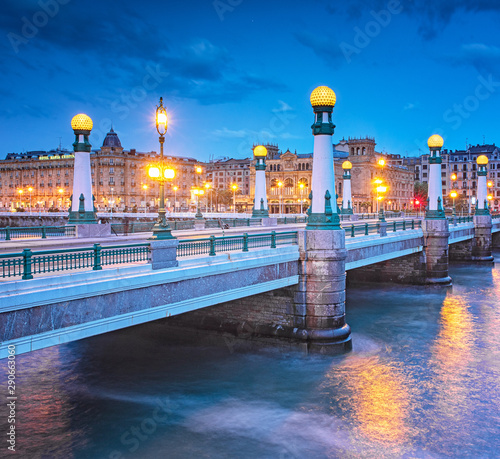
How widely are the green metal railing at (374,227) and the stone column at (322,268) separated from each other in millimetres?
5938

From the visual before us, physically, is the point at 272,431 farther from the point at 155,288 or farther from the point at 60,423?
the point at 60,423

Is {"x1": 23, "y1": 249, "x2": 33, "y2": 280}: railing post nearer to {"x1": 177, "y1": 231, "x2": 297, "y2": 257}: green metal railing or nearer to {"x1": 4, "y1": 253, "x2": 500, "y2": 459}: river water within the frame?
{"x1": 4, "y1": 253, "x2": 500, "y2": 459}: river water

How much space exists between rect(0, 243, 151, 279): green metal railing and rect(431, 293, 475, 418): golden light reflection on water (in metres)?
10.1

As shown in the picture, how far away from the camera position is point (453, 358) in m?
20.6

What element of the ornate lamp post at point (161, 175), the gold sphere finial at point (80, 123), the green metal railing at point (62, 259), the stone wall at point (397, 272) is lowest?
the stone wall at point (397, 272)

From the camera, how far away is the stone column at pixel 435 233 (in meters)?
35.8

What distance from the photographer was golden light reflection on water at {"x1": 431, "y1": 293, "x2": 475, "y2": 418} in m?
16.2

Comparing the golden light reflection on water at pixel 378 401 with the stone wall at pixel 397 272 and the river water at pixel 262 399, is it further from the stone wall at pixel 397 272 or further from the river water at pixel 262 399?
the stone wall at pixel 397 272

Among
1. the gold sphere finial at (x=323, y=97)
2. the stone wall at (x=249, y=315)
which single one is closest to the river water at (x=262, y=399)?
the stone wall at (x=249, y=315)

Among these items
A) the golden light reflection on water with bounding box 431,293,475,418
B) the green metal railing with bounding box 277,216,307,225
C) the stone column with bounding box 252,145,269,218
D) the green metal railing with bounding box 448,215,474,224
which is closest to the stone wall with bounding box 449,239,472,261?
the green metal railing with bounding box 448,215,474,224

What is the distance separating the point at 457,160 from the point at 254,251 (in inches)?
5680

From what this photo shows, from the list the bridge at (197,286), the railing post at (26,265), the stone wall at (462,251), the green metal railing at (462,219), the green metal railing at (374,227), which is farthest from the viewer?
the stone wall at (462,251)

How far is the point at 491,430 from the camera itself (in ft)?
47.0

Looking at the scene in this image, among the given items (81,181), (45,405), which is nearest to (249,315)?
(45,405)
